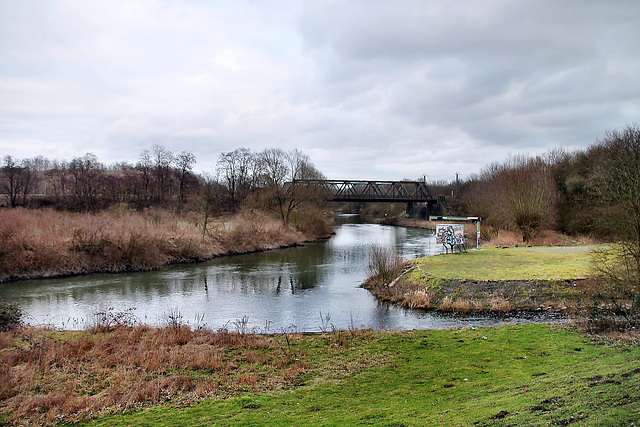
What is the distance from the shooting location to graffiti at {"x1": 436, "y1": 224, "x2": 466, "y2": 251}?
32.6 meters

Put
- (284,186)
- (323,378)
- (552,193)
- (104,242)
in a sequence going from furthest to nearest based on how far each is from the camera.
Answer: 1. (284,186)
2. (552,193)
3. (104,242)
4. (323,378)

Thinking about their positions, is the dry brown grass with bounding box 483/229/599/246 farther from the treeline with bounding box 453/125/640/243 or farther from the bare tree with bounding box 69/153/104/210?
the bare tree with bounding box 69/153/104/210

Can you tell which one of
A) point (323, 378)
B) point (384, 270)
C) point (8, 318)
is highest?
point (8, 318)

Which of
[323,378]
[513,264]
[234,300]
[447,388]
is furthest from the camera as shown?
[513,264]

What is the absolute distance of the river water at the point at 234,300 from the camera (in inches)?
701

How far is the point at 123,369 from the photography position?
10148 mm

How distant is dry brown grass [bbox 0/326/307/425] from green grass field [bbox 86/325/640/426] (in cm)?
65

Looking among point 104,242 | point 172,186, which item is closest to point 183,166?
point 172,186

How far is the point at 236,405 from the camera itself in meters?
8.17

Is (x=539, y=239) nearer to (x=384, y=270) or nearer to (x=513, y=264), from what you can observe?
(x=513, y=264)

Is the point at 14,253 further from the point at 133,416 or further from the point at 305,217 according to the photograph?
the point at 305,217

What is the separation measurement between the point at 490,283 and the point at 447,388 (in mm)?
12915

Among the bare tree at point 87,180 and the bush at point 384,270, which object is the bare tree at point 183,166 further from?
the bush at point 384,270

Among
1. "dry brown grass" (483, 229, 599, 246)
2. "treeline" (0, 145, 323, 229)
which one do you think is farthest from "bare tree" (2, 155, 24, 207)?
"dry brown grass" (483, 229, 599, 246)
